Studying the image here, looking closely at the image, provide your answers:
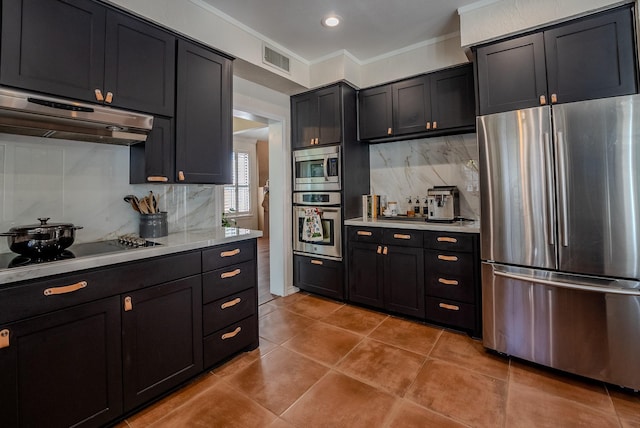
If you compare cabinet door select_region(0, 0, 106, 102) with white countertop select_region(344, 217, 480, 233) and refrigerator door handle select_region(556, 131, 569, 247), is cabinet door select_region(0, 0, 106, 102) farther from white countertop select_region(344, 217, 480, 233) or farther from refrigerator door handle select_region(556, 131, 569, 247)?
refrigerator door handle select_region(556, 131, 569, 247)

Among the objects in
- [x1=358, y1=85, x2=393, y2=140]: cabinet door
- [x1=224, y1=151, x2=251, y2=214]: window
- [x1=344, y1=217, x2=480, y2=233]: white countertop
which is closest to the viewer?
[x1=344, y1=217, x2=480, y2=233]: white countertop

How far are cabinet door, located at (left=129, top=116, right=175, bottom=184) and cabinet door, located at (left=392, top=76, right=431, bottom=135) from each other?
7.50ft

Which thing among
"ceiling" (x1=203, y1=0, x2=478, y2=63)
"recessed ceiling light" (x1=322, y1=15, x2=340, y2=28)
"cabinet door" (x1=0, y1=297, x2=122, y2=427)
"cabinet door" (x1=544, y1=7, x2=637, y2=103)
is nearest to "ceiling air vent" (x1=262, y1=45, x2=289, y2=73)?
"ceiling" (x1=203, y1=0, x2=478, y2=63)

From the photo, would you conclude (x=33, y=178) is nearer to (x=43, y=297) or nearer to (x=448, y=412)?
(x=43, y=297)

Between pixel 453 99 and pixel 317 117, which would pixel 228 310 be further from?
pixel 453 99

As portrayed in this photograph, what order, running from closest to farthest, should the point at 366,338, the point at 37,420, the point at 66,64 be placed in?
the point at 37,420, the point at 66,64, the point at 366,338

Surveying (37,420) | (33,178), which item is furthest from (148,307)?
(33,178)

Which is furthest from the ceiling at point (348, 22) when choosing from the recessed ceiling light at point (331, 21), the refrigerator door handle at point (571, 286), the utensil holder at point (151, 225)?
the refrigerator door handle at point (571, 286)

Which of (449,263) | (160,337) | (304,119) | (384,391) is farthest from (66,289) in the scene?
(304,119)

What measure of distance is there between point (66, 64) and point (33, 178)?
2.40 feet

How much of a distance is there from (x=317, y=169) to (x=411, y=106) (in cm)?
125

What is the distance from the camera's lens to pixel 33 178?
6.15ft

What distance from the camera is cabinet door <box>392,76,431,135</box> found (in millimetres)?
3141

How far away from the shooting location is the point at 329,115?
3.51 m
